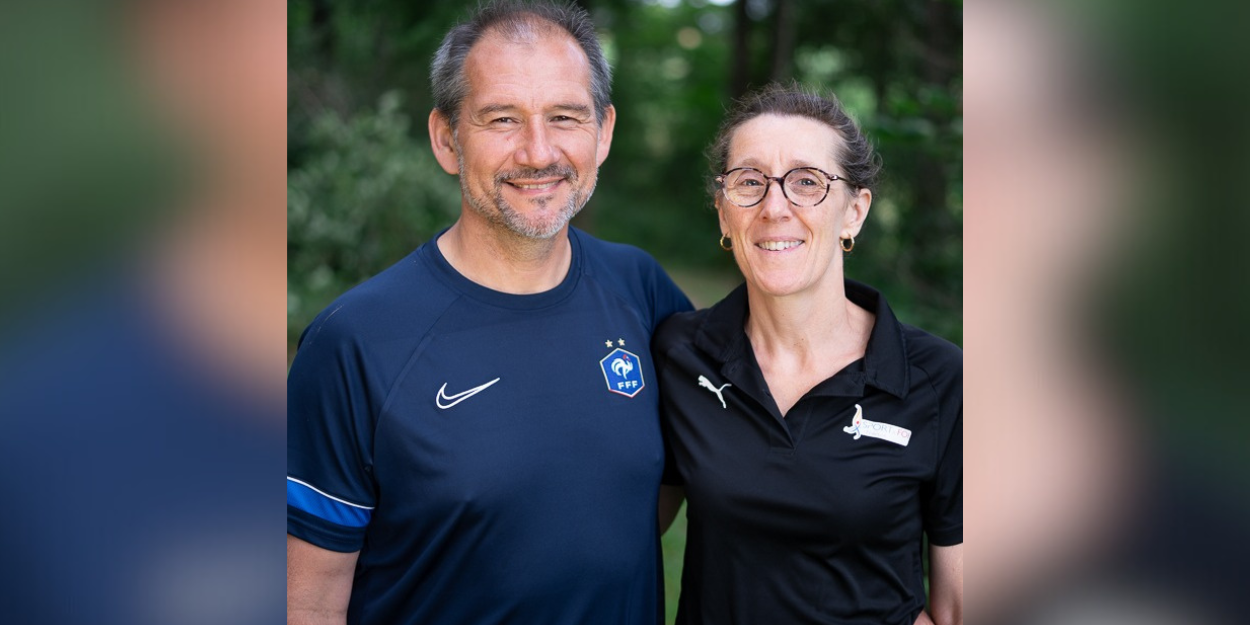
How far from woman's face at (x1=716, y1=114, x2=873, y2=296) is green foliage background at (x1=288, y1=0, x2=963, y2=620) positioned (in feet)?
6.28

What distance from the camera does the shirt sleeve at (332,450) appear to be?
6.63 ft

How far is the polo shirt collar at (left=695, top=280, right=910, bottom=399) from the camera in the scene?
220 cm

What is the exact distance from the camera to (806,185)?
2283mm

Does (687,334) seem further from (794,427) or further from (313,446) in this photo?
(313,446)

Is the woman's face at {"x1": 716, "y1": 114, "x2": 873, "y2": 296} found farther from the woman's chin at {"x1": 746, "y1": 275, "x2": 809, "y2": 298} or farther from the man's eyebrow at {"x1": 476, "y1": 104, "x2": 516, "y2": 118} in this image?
the man's eyebrow at {"x1": 476, "y1": 104, "x2": 516, "y2": 118}

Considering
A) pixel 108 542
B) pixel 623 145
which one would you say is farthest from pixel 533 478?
pixel 623 145

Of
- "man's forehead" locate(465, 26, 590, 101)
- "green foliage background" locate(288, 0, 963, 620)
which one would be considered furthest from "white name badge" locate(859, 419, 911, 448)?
"green foliage background" locate(288, 0, 963, 620)

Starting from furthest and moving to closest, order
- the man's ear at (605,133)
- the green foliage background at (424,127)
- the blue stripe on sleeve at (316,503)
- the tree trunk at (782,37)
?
the tree trunk at (782,37) → the green foliage background at (424,127) → the man's ear at (605,133) → the blue stripe on sleeve at (316,503)

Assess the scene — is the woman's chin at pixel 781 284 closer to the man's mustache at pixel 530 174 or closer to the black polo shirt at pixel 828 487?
the black polo shirt at pixel 828 487

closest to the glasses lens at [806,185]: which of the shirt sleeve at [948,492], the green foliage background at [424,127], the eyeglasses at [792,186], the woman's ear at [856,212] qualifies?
the eyeglasses at [792,186]

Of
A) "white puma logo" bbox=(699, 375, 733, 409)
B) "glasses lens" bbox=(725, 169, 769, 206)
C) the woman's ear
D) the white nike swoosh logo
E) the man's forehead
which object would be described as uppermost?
the man's forehead

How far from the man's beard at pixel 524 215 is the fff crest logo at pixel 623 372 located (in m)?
0.32

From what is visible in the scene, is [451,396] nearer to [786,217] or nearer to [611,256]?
[611,256]

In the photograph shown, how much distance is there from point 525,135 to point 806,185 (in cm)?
66
